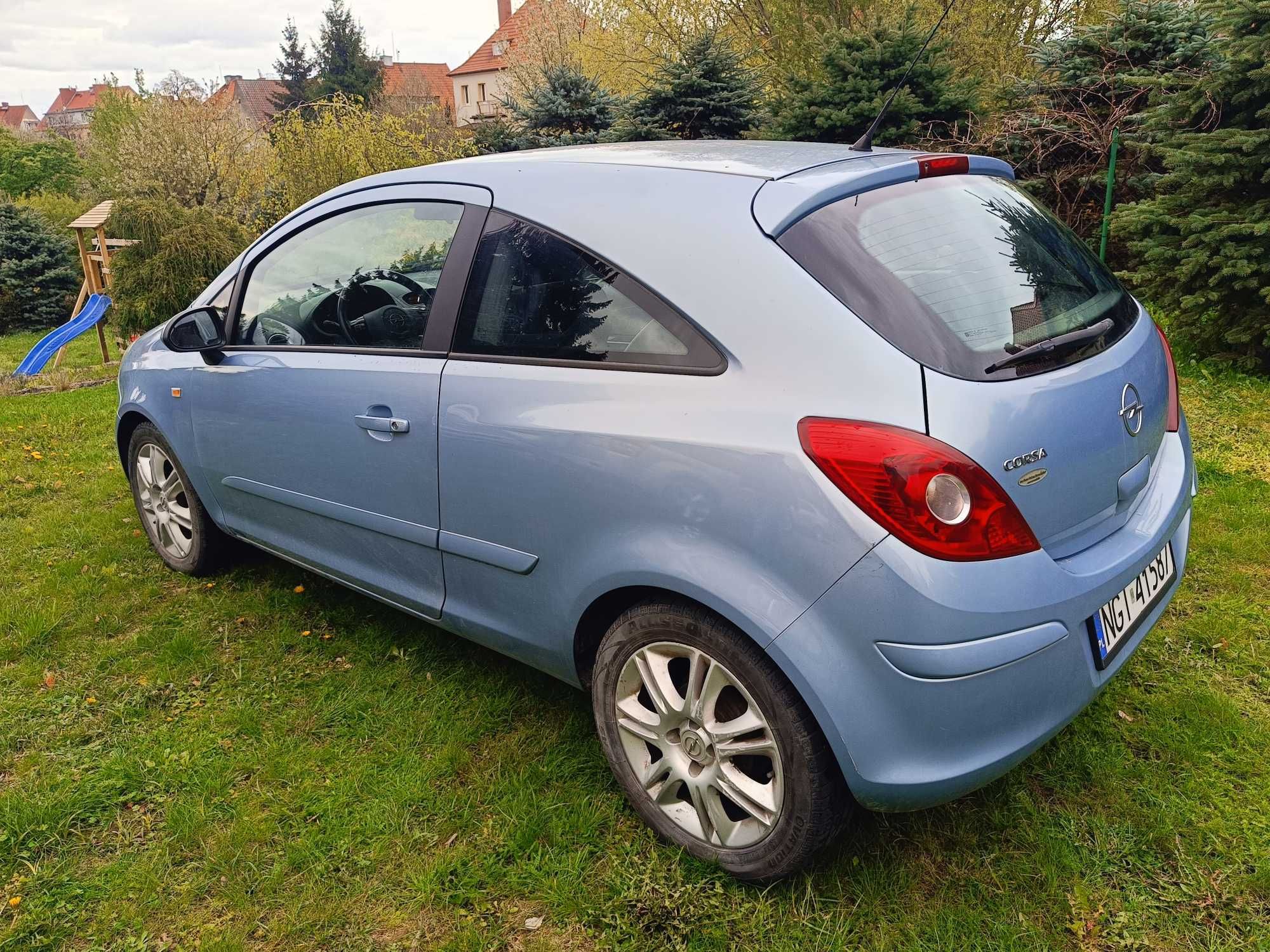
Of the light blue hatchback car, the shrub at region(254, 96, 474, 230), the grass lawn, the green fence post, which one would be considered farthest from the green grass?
the shrub at region(254, 96, 474, 230)

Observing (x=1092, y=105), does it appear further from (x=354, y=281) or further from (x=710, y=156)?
(x=354, y=281)

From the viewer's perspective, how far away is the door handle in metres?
2.65

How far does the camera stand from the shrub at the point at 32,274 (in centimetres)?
1750

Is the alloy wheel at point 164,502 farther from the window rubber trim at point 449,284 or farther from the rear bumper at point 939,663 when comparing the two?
the rear bumper at point 939,663

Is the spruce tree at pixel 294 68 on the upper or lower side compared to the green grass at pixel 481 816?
upper

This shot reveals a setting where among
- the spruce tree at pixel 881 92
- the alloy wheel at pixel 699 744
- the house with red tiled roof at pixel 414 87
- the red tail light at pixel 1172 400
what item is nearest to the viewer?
the alloy wheel at pixel 699 744

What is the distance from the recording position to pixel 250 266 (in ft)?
11.4

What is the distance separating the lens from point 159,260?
34.2ft

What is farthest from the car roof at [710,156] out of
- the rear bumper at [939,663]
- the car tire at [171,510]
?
the car tire at [171,510]

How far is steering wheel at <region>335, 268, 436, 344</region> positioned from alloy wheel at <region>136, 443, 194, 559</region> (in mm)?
1330

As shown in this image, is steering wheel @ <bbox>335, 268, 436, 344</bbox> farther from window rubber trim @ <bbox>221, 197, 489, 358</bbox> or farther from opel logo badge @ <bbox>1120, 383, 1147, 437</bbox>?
opel logo badge @ <bbox>1120, 383, 1147, 437</bbox>

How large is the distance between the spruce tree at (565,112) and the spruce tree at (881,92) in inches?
115

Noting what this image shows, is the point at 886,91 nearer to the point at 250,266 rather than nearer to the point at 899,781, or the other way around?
the point at 250,266

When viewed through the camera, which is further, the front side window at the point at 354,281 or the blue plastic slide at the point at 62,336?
the blue plastic slide at the point at 62,336
